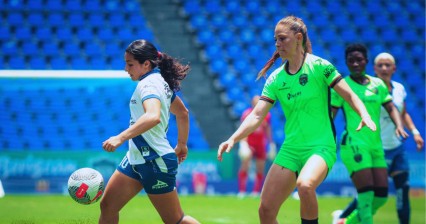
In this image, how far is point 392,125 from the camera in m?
10.6

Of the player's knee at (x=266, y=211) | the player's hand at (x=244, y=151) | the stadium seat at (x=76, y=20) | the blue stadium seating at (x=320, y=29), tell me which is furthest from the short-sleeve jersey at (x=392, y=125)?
the stadium seat at (x=76, y=20)

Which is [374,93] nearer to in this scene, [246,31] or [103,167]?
[103,167]

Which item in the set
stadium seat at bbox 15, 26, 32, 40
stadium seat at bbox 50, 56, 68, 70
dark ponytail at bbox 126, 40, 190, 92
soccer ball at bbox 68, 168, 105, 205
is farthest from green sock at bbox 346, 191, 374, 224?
stadium seat at bbox 15, 26, 32, 40

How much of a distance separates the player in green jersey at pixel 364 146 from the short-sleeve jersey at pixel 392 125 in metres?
0.98

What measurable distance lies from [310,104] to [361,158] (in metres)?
2.22

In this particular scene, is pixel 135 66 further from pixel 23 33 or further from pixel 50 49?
pixel 23 33

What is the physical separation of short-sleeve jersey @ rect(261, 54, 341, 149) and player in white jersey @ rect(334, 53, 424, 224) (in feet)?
11.2

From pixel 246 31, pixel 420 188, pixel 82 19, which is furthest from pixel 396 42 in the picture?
pixel 82 19

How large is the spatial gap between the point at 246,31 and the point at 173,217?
19057 mm

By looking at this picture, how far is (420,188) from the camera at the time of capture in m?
19.7

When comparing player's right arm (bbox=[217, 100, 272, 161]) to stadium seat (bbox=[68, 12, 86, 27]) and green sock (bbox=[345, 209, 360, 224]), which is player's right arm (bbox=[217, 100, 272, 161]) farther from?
stadium seat (bbox=[68, 12, 86, 27])

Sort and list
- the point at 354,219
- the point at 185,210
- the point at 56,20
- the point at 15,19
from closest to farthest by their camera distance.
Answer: the point at 354,219 < the point at 185,210 < the point at 15,19 < the point at 56,20

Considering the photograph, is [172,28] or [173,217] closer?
[173,217]

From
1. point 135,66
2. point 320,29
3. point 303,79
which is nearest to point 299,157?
point 303,79
